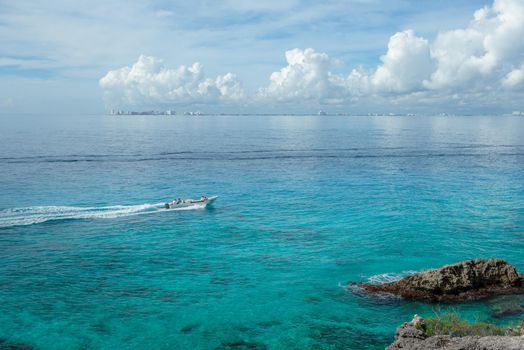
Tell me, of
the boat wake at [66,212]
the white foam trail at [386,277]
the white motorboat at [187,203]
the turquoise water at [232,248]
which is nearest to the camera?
the turquoise water at [232,248]

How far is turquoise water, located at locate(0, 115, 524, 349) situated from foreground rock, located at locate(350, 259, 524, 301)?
5.59 ft

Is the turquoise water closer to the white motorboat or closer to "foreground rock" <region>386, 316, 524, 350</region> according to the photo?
the white motorboat

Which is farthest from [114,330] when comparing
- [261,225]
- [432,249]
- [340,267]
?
[432,249]

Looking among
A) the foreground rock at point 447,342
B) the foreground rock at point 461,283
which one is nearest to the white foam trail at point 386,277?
the foreground rock at point 461,283

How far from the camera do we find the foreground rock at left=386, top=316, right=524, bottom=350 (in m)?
22.7

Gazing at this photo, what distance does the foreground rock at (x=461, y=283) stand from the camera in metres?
39.7

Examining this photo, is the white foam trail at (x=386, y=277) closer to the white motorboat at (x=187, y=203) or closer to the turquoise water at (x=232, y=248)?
the turquoise water at (x=232, y=248)

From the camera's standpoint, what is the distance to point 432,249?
53094 millimetres

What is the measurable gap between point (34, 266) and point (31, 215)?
20.2m

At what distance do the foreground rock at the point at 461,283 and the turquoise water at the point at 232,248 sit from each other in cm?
171

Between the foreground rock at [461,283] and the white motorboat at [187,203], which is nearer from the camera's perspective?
the foreground rock at [461,283]

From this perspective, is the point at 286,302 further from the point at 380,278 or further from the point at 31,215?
the point at 31,215

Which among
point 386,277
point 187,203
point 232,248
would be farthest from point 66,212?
point 386,277

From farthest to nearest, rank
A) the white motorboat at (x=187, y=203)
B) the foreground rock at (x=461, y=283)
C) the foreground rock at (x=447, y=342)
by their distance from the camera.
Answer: the white motorboat at (x=187, y=203)
the foreground rock at (x=461, y=283)
the foreground rock at (x=447, y=342)
